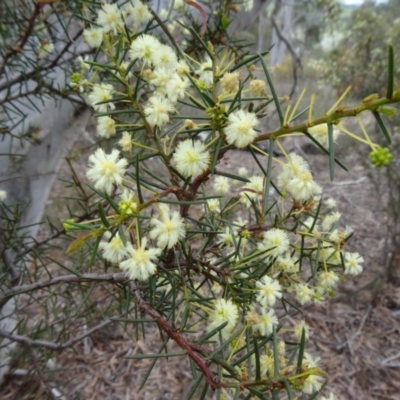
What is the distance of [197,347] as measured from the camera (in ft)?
1.73

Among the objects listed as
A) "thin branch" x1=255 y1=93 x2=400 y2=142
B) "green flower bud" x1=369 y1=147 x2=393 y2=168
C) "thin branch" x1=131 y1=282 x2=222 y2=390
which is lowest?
"thin branch" x1=131 y1=282 x2=222 y2=390

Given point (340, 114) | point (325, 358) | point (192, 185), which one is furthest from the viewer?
point (325, 358)

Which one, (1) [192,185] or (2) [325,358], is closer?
(1) [192,185]

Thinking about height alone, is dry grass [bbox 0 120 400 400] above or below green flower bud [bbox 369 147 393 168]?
below

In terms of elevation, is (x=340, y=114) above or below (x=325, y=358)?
above

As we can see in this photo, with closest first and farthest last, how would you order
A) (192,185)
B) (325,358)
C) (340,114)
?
(340,114)
(192,185)
(325,358)

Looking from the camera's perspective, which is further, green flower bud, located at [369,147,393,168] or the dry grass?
the dry grass

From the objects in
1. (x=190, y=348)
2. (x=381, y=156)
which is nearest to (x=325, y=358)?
(x=190, y=348)

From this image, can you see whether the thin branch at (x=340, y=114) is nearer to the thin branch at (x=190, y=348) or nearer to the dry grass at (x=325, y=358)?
the thin branch at (x=190, y=348)

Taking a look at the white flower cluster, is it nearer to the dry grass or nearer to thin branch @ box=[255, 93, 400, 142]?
thin branch @ box=[255, 93, 400, 142]

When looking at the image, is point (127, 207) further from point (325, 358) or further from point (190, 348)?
point (325, 358)

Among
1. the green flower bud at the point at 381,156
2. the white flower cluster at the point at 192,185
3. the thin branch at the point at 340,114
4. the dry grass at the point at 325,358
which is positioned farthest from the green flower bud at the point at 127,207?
the dry grass at the point at 325,358

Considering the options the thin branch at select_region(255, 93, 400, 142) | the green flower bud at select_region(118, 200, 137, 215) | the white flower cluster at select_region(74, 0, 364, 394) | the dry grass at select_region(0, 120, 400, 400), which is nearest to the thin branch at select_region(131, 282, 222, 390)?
the white flower cluster at select_region(74, 0, 364, 394)

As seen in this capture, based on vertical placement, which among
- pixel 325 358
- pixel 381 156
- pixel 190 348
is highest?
pixel 381 156
